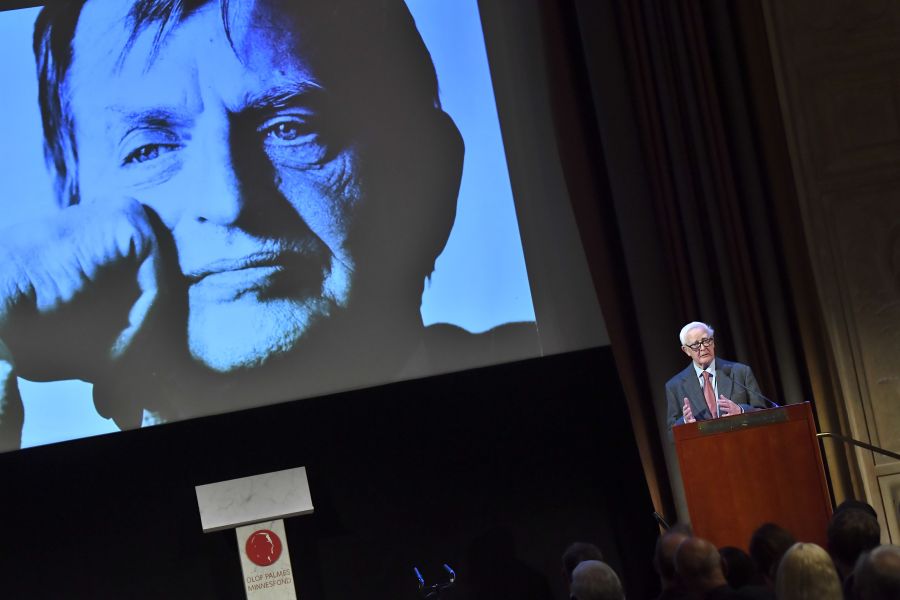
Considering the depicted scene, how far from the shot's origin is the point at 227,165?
6.13 m

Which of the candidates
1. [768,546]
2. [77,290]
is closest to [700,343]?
[768,546]

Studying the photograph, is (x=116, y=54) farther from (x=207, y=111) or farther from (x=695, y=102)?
(x=695, y=102)

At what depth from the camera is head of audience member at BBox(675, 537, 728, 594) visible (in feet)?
10.6

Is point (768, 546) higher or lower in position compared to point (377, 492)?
lower

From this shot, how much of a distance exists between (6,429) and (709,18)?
4530 millimetres

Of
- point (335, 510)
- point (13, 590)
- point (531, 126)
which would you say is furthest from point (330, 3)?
point (13, 590)

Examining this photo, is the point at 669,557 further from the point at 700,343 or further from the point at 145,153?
the point at 145,153

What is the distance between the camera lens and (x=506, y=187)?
6.33 metres

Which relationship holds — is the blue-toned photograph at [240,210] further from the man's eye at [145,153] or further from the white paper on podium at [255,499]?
the white paper on podium at [255,499]

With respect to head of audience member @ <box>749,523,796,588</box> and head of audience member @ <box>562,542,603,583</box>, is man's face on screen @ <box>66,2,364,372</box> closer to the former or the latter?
head of audience member @ <box>562,542,603,583</box>

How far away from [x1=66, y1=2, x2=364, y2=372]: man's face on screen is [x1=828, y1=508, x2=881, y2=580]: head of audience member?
10.7 feet

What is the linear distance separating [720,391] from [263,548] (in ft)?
7.89

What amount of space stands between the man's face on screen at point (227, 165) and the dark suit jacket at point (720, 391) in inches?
74.1

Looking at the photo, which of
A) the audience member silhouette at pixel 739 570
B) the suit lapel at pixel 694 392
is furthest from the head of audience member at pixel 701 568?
the suit lapel at pixel 694 392
